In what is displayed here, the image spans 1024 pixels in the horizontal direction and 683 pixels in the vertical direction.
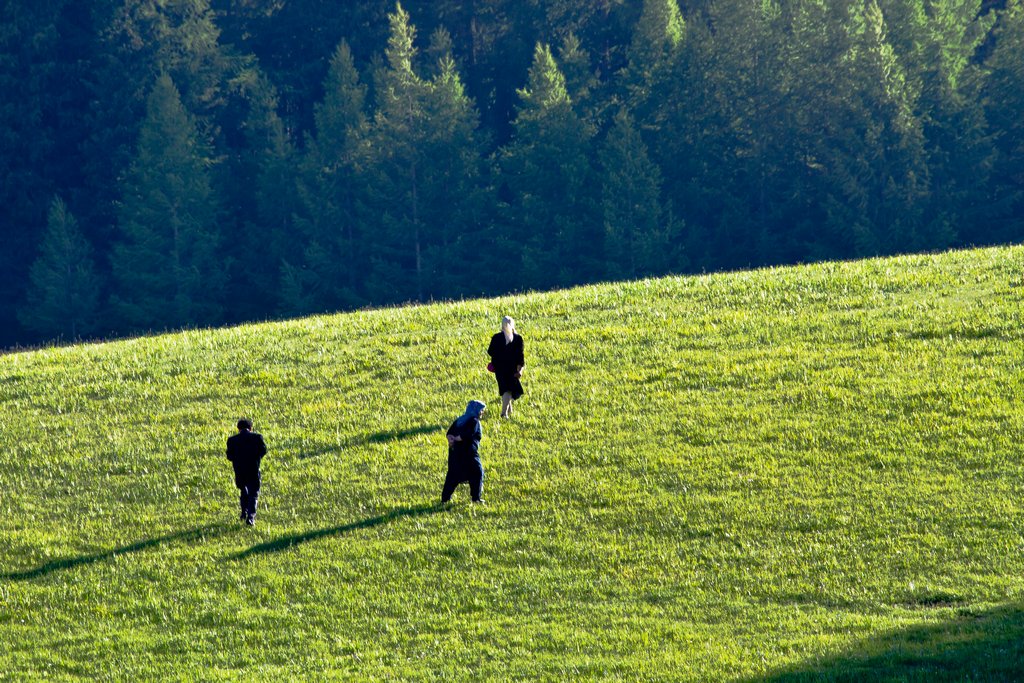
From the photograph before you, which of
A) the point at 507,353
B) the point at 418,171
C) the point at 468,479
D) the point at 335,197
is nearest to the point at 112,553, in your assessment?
the point at 468,479

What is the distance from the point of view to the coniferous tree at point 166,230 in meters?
74.4

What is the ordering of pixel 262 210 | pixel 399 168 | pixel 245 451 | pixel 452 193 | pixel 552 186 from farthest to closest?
1. pixel 262 210
2. pixel 452 193
3. pixel 399 168
4. pixel 552 186
5. pixel 245 451

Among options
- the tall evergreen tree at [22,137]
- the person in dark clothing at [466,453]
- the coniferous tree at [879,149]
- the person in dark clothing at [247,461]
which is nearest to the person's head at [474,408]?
the person in dark clothing at [466,453]

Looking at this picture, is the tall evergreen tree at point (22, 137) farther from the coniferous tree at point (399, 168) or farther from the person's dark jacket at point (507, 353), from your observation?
the person's dark jacket at point (507, 353)

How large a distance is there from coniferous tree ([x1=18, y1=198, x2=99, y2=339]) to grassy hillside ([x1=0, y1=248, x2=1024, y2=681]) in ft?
147

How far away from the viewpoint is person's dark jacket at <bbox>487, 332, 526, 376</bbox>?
75.6 feet

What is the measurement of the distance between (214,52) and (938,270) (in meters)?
60.9

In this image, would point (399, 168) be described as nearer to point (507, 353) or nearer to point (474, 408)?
point (507, 353)

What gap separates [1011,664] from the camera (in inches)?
535

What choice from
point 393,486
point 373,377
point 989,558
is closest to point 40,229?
point 373,377

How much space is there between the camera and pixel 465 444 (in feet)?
64.2

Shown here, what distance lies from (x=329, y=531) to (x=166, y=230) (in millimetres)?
59975

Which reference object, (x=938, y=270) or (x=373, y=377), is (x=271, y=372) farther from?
(x=938, y=270)

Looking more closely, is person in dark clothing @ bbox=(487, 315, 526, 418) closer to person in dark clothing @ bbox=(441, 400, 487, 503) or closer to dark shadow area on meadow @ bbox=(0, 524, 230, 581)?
person in dark clothing @ bbox=(441, 400, 487, 503)
